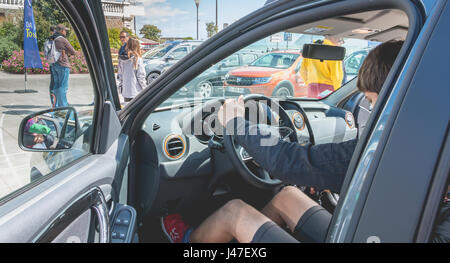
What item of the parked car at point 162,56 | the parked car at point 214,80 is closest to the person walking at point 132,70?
the parked car at point 214,80

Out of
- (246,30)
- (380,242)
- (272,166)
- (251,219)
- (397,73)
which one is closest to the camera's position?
(380,242)

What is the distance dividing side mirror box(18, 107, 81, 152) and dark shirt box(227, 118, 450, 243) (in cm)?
77

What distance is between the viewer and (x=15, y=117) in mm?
1062

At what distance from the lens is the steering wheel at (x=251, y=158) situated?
186 centimetres

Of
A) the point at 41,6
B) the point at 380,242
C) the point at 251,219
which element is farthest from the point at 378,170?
the point at 41,6

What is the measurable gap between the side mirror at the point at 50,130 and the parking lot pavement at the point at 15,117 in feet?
0.08

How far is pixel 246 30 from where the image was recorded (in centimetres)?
132

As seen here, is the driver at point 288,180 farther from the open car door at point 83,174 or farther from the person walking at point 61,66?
the person walking at point 61,66

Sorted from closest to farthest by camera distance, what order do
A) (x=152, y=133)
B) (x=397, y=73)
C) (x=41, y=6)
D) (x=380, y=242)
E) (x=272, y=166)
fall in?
(x=380, y=242)
(x=397, y=73)
(x=41, y=6)
(x=272, y=166)
(x=152, y=133)

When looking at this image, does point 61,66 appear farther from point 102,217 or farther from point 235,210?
point 235,210

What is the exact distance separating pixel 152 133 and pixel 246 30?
2.69 feet

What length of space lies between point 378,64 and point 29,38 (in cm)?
129
